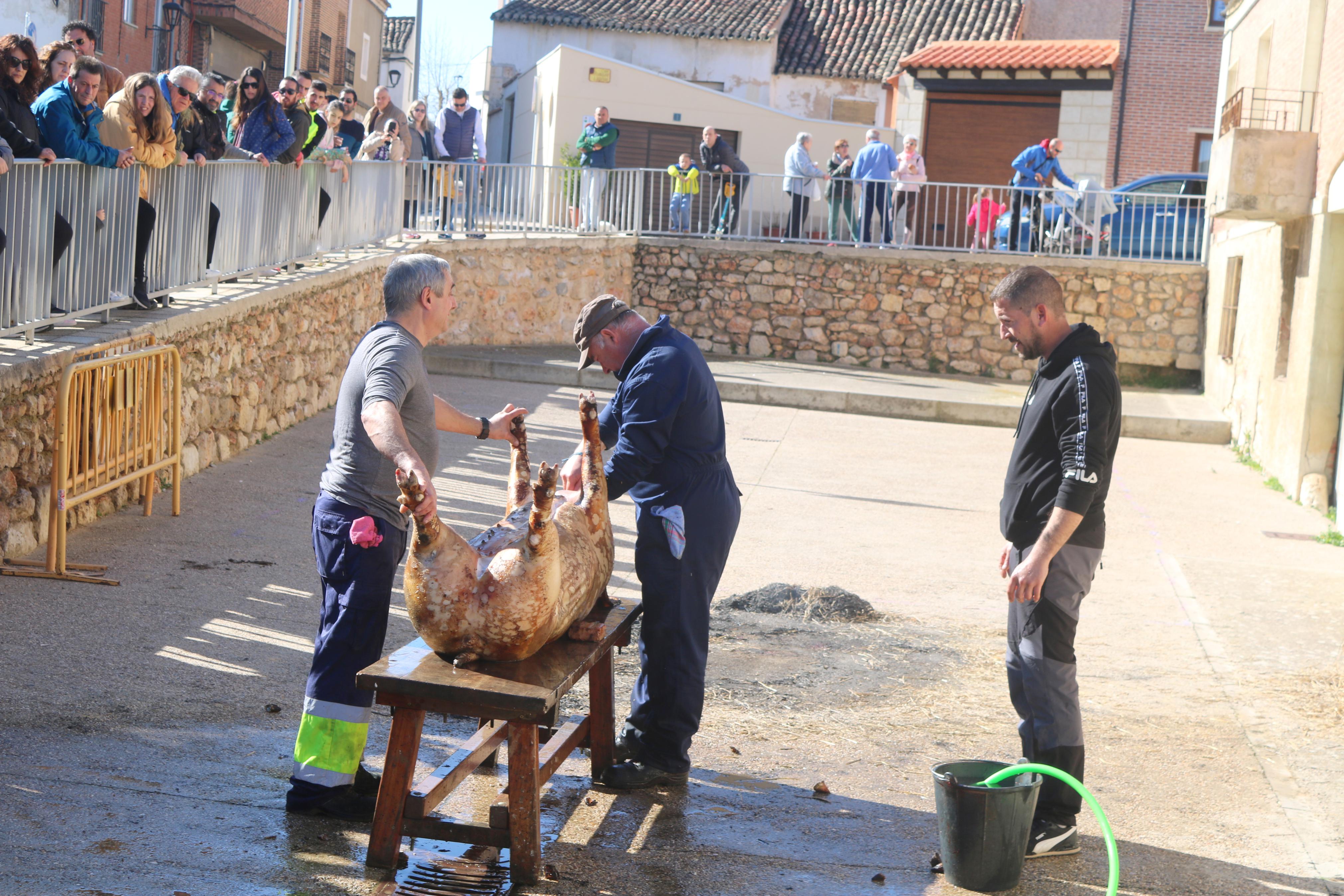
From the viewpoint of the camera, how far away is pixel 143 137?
27.9 feet

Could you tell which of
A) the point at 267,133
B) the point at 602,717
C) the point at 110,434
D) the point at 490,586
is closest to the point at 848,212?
Result: the point at 267,133

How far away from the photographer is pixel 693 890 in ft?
13.2

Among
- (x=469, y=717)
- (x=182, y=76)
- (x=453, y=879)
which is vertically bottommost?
(x=453, y=879)

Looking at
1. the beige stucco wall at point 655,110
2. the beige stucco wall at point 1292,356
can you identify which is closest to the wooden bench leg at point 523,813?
the beige stucco wall at point 1292,356

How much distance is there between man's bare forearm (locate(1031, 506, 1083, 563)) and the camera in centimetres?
423

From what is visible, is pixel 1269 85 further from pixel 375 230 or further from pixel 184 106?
pixel 184 106

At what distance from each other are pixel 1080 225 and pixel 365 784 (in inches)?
699

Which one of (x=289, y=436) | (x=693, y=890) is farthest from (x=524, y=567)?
(x=289, y=436)

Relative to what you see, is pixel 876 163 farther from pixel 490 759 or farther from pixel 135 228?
pixel 490 759

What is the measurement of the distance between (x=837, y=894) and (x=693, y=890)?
0.45 meters

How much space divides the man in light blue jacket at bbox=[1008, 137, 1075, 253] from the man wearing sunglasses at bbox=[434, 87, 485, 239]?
7960 millimetres

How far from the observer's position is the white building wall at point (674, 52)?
33.4 m

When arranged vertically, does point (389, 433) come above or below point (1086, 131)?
below

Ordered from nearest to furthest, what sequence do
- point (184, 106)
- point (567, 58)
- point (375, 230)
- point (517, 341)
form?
point (184, 106) < point (375, 230) < point (517, 341) < point (567, 58)
